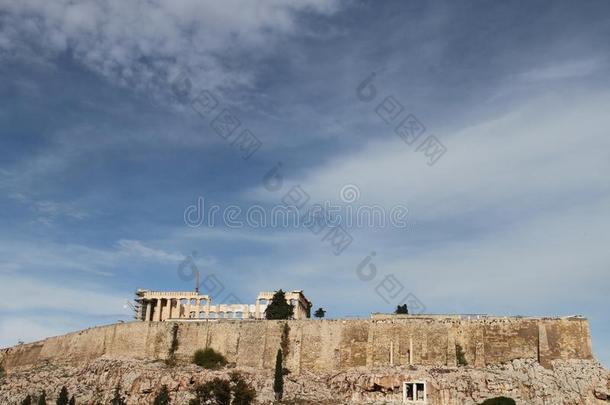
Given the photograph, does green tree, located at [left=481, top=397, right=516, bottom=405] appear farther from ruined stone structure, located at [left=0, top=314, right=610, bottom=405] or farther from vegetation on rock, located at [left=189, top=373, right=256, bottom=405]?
vegetation on rock, located at [left=189, top=373, right=256, bottom=405]

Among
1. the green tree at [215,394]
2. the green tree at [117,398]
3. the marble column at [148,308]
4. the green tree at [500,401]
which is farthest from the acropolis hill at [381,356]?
the marble column at [148,308]

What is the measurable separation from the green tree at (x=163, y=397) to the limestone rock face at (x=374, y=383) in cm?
120

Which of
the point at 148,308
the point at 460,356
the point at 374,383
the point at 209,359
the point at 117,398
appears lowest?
the point at 117,398

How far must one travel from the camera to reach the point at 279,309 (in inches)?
2562

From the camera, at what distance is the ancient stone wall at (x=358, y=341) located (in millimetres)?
51812

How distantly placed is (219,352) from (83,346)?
51.5ft

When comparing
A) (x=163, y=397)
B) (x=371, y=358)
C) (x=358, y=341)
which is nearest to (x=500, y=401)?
(x=371, y=358)

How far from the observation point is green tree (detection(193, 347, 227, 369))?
58312mm

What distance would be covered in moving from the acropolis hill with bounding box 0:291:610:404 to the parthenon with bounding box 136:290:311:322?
27.5 ft

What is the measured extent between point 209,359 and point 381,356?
15.0 m

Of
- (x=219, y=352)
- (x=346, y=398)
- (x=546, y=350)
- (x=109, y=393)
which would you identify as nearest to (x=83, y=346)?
(x=109, y=393)

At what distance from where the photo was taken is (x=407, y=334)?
55.2 meters

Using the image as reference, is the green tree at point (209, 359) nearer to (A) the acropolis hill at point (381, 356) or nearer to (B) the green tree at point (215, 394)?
(A) the acropolis hill at point (381, 356)

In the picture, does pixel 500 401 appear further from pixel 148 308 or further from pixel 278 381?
pixel 148 308
